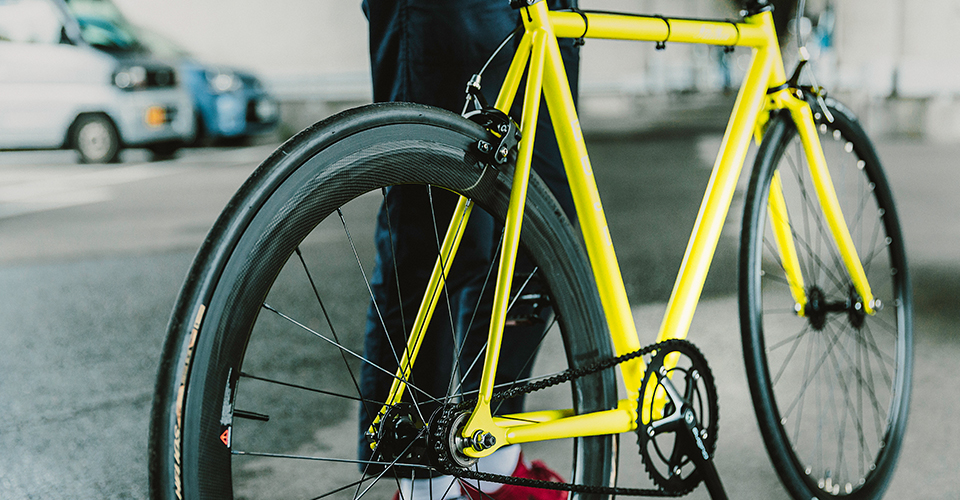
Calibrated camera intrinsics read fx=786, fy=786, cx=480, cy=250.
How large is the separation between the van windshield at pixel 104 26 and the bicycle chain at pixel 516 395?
8.40 meters

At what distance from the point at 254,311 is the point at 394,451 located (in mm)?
352

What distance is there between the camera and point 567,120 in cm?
135

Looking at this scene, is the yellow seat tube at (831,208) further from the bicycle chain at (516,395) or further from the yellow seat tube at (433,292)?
the yellow seat tube at (433,292)

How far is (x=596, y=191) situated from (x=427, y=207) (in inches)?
13.3

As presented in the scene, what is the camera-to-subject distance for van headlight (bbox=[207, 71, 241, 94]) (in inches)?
351

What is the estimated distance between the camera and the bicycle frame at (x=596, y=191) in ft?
4.01

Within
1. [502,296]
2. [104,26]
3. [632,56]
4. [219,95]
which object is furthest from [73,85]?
[632,56]

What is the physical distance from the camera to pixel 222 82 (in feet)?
29.6

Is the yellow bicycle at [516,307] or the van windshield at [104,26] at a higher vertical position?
the van windshield at [104,26]

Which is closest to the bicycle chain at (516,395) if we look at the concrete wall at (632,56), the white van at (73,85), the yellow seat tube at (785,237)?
the yellow seat tube at (785,237)

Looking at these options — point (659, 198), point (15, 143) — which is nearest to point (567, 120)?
point (659, 198)

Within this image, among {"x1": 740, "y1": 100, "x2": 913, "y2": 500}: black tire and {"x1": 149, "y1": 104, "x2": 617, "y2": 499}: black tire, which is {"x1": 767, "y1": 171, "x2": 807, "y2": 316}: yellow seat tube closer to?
{"x1": 740, "y1": 100, "x2": 913, "y2": 500}: black tire

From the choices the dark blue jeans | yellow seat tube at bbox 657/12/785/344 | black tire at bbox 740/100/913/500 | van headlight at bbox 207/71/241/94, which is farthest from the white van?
yellow seat tube at bbox 657/12/785/344

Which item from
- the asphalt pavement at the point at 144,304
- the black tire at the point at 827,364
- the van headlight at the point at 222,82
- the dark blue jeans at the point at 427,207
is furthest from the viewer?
the van headlight at the point at 222,82
